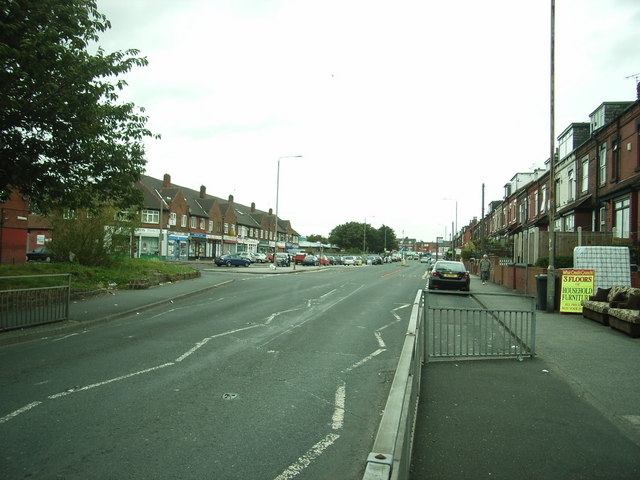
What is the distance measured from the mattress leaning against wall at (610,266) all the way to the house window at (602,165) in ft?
35.6

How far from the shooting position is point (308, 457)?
3885 mm

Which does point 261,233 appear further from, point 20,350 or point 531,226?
point 20,350

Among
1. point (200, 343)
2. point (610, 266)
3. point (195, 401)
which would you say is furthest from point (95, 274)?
point (610, 266)

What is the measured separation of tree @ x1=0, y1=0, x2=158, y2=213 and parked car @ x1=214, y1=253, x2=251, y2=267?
3535 cm

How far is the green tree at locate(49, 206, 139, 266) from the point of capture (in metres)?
18.4

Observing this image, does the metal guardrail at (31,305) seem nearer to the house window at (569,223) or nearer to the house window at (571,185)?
the house window at (569,223)

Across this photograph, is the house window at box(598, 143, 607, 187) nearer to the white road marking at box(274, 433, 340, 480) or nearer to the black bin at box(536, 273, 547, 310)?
the black bin at box(536, 273, 547, 310)

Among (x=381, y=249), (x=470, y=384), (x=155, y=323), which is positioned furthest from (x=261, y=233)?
(x=470, y=384)

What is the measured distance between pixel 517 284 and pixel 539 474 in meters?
20.2

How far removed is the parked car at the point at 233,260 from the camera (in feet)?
156

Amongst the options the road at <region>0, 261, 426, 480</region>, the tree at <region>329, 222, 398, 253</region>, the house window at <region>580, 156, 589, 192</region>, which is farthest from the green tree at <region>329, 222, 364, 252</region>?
the road at <region>0, 261, 426, 480</region>

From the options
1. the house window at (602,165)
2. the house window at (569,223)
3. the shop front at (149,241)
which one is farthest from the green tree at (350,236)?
the house window at (602,165)

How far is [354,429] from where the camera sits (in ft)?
14.9

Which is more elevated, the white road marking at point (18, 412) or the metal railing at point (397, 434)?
the metal railing at point (397, 434)
